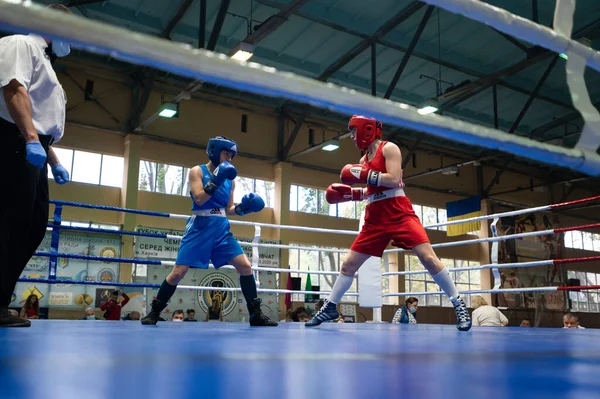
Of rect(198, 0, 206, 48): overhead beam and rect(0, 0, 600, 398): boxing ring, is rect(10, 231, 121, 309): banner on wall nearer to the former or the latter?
rect(198, 0, 206, 48): overhead beam

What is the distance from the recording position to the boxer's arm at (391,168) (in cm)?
263

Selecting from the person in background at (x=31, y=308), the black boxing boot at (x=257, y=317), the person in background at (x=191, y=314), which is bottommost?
Result: the person in background at (x=191, y=314)

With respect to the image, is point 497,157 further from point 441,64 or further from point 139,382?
point 139,382

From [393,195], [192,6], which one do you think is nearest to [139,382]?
[393,195]

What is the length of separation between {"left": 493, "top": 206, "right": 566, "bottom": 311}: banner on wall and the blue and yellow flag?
1.59 metres

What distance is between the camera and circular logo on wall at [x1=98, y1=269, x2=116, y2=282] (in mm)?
9257

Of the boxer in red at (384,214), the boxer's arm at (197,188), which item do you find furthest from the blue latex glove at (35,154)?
the boxer in red at (384,214)

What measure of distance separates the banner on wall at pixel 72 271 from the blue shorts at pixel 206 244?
20.4ft

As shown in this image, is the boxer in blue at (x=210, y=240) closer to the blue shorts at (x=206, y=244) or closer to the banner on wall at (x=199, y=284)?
the blue shorts at (x=206, y=244)

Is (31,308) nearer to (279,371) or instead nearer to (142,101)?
(142,101)

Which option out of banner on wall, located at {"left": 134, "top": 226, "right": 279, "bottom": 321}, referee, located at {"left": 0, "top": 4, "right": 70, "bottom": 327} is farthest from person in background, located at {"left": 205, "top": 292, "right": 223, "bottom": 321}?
referee, located at {"left": 0, "top": 4, "right": 70, "bottom": 327}

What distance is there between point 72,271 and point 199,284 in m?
2.13

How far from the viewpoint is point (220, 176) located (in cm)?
275

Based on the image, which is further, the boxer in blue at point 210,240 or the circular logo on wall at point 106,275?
the circular logo on wall at point 106,275
